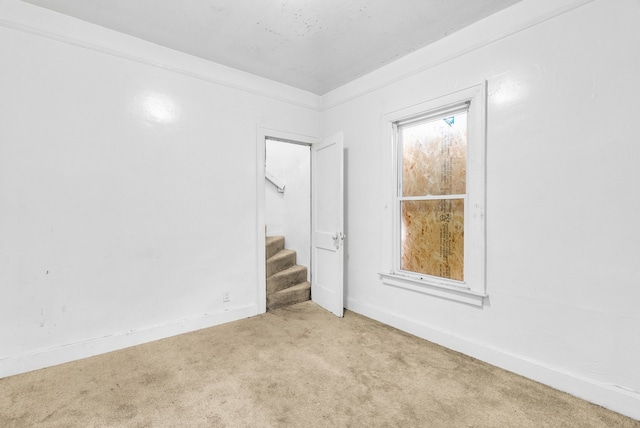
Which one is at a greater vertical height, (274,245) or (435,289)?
(274,245)

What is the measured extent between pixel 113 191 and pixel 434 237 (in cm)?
284

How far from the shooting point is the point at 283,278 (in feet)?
12.3

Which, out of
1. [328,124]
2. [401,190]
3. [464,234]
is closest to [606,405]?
[464,234]

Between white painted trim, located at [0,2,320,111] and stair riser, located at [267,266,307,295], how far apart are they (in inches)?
84.4

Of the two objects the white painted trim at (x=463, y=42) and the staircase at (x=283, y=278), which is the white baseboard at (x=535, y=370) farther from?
the white painted trim at (x=463, y=42)

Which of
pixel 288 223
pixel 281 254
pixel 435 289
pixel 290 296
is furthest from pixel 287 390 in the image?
pixel 288 223

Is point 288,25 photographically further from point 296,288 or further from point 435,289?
point 296,288

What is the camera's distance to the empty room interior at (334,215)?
1755 mm

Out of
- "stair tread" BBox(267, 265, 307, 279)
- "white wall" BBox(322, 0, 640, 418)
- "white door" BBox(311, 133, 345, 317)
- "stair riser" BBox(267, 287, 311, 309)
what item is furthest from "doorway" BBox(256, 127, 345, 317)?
"white wall" BBox(322, 0, 640, 418)

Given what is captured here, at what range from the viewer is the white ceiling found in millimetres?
2139

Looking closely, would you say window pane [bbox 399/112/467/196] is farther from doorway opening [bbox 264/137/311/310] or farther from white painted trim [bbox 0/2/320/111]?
white painted trim [bbox 0/2/320/111]

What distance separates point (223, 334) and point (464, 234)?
235 cm

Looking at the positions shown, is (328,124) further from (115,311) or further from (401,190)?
(115,311)

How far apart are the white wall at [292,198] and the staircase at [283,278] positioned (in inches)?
6.3
